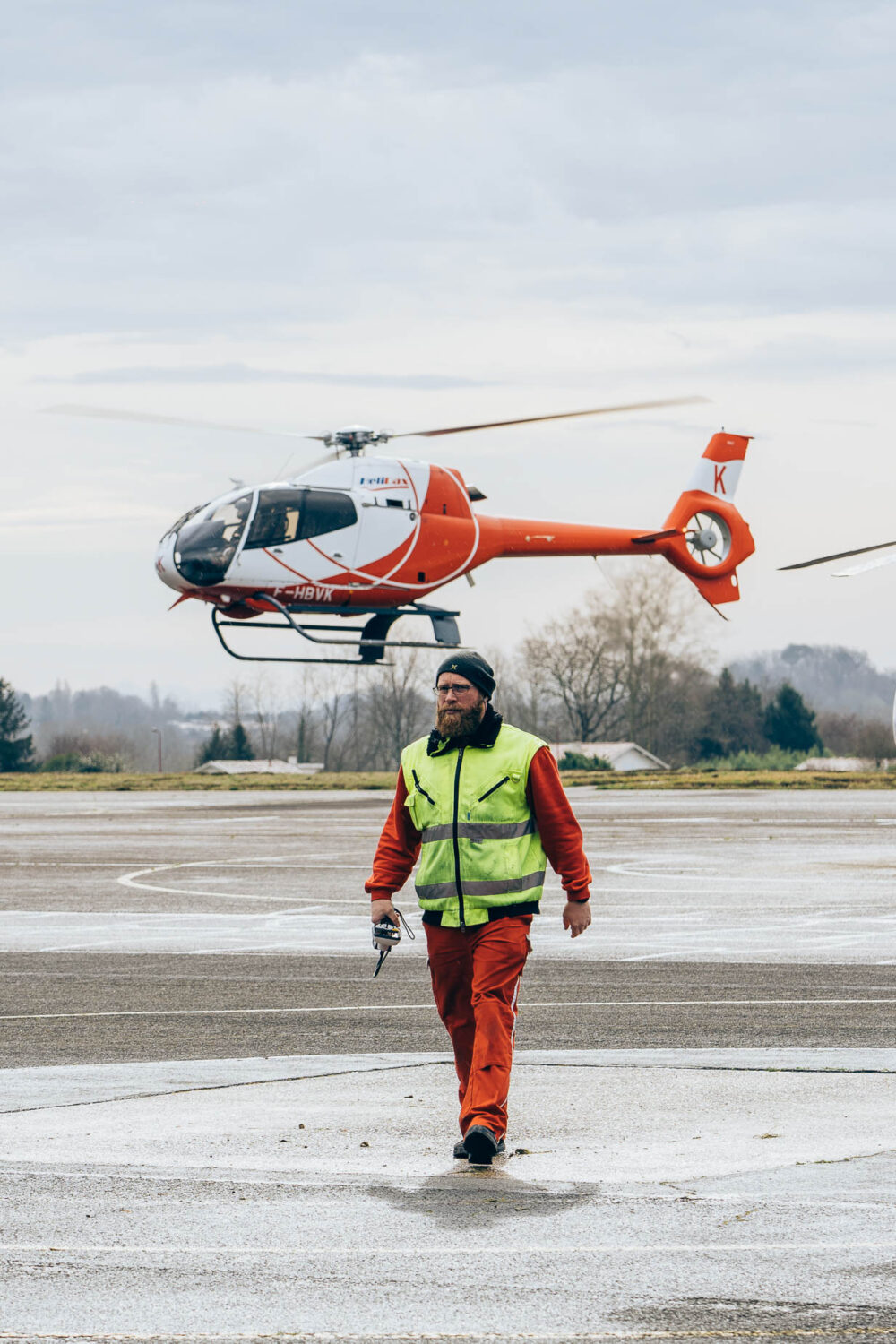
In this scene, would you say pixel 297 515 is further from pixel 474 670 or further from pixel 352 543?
pixel 474 670

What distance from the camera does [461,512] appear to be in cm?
4012

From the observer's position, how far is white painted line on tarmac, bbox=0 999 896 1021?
10.4 m

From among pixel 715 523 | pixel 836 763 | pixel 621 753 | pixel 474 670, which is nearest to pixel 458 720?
pixel 474 670

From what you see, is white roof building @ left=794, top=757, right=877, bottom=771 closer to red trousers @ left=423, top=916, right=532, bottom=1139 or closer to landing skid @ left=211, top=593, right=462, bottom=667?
landing skid @ left=211, top=593, right=462, bottom=667

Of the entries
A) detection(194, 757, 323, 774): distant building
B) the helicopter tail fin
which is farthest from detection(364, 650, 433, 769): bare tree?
the helicopter tail fin

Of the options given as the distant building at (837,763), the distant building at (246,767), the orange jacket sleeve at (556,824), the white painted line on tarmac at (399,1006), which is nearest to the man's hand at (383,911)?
the orange jacket sleeve at (556,824)

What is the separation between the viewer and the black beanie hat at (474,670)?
7.00 m

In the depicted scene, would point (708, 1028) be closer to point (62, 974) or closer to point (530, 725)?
point (62, 974)

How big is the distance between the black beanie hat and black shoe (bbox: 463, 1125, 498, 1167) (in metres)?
1.71

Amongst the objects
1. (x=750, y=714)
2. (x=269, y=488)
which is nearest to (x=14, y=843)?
(x=269, y=488)

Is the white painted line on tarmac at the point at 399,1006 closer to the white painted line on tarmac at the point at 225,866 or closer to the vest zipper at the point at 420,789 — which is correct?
the vest zipper at the point at 420,789

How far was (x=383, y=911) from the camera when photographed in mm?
7082

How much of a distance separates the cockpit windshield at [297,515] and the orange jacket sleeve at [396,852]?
29.9m

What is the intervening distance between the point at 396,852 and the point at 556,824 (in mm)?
727
